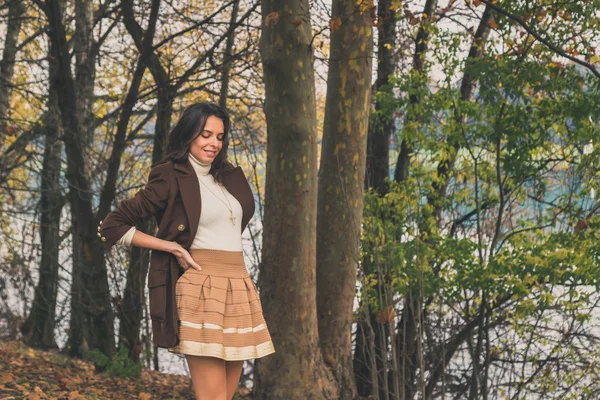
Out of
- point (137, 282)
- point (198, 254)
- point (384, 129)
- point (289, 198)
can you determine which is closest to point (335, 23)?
point (289, 198)

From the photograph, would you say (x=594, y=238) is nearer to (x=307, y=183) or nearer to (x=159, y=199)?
(x=307, y=183)

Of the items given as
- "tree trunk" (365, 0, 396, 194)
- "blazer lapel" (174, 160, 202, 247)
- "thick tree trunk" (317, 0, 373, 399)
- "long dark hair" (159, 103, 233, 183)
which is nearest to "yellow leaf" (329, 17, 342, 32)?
"thick tree trunk" (317, 0, 373, 399)

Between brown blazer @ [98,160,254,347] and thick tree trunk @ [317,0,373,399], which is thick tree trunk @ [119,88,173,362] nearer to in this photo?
thick tree trunk @ [317,0,373,399]

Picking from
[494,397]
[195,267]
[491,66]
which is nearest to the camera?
[195,267]

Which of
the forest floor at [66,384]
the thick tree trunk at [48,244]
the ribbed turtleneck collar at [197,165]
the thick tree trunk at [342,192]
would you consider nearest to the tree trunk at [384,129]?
the thick tree trunk at [342,192]

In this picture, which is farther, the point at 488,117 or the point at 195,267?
the point at 488,117

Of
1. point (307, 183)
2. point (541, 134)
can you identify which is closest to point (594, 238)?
point (541, 134)

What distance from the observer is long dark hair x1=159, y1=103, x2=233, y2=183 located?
424 cm

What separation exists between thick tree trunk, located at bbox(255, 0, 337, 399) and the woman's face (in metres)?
2.91

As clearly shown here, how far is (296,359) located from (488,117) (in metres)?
3.31

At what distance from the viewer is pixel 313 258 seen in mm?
7461

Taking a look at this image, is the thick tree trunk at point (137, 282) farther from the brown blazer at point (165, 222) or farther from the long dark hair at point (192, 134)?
the brown blazer at point (165, 222)

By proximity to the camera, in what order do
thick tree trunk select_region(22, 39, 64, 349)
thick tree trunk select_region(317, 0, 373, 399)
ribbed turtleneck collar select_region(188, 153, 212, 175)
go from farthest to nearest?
thick tree trunk select_region(22, 39, 64, 349) → thick tree trunk select_region(317, 0, 373, 399) → ribbed turtleneck collar select_region(188, 153, 212, 175)

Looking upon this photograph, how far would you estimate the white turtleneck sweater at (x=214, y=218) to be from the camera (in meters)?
4.16
